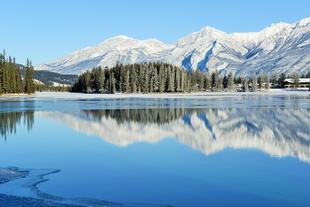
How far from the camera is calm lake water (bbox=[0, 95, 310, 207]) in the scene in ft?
50.8

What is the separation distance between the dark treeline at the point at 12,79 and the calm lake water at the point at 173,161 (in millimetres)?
92002

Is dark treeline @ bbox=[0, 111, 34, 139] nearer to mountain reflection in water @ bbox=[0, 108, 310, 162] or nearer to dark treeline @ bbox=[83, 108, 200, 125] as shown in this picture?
mountain reflection in water @ bbox=[0, 108, 310, 162]

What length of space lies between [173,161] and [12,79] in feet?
383

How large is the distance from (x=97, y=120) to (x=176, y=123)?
7.96 metres

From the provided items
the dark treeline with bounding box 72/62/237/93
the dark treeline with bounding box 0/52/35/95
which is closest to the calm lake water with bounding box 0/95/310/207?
the dark treeline with bounding box 0/52/35/95

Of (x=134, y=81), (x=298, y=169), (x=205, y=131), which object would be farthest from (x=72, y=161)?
(x=134, y=81)

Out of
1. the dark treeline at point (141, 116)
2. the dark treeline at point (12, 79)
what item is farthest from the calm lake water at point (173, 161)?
the dark treeline at point (12, 79)

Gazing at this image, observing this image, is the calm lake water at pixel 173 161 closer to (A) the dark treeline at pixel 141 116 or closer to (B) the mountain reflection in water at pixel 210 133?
(B) the mountain reflection in water at pixel 210 133

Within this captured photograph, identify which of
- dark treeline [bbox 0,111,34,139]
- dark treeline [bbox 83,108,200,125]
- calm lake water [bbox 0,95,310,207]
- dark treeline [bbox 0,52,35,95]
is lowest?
calm lake water [bbox 0,95,310,207]

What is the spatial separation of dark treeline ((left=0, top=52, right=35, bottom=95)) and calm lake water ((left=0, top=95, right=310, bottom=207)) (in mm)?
92002

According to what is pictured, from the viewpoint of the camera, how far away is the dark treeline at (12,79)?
125 m

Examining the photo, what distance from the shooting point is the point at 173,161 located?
2184 cm

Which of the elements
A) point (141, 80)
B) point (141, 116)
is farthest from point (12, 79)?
point (141, 116)

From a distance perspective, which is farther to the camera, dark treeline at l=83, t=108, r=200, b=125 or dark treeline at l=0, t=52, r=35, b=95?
dark treeline at l=0, t=52, r=35, b=95
